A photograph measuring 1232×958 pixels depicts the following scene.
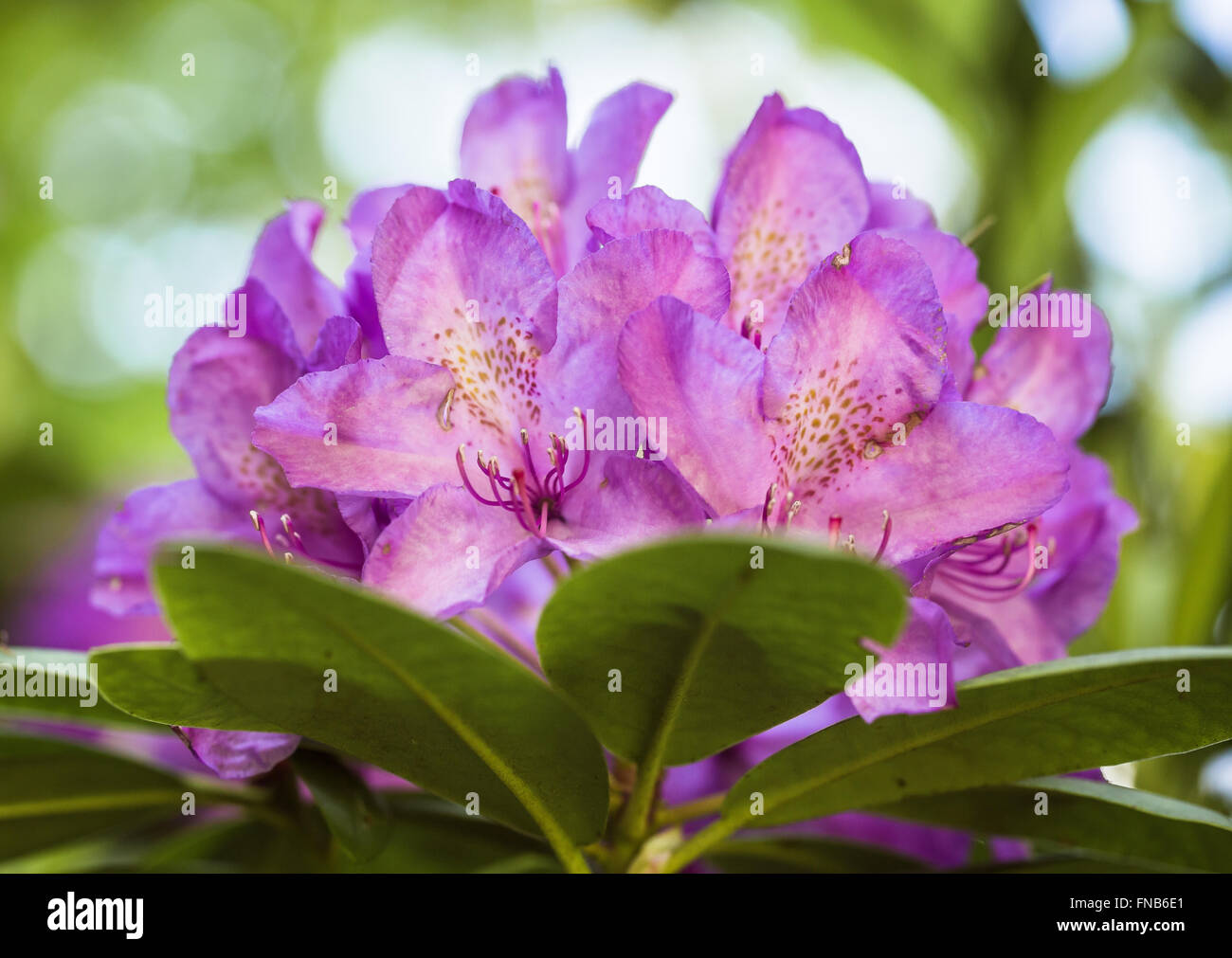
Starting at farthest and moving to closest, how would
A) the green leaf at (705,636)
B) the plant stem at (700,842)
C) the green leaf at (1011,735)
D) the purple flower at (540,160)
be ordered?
the purple flower at (540,160) < the plant stem at (700,842) < the green leaf at (1011,735) < the green leaf at (705,636)

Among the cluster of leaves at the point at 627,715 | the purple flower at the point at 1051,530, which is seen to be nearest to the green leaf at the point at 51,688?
the cluster of leaves at the point at 627,715

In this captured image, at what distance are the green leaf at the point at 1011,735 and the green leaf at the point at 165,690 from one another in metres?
0.29

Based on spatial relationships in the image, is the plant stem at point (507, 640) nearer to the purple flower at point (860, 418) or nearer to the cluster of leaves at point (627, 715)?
the cluster of leaves at point (627, 715)

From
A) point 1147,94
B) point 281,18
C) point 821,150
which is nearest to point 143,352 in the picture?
point 281,18

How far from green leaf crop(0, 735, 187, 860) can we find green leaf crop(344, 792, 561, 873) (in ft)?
0.52

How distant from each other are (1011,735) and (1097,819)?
0.33 feet

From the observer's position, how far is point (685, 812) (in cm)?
72

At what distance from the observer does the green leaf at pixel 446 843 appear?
31.5 inches

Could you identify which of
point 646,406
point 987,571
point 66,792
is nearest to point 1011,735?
point 987,571

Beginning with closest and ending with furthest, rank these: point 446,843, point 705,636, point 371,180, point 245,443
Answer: point 705,636, point 245,443, point 446,843, point 371,180

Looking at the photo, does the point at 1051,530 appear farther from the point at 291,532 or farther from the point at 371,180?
the point at 371,180

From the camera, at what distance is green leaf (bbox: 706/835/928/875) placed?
32.3 inches
